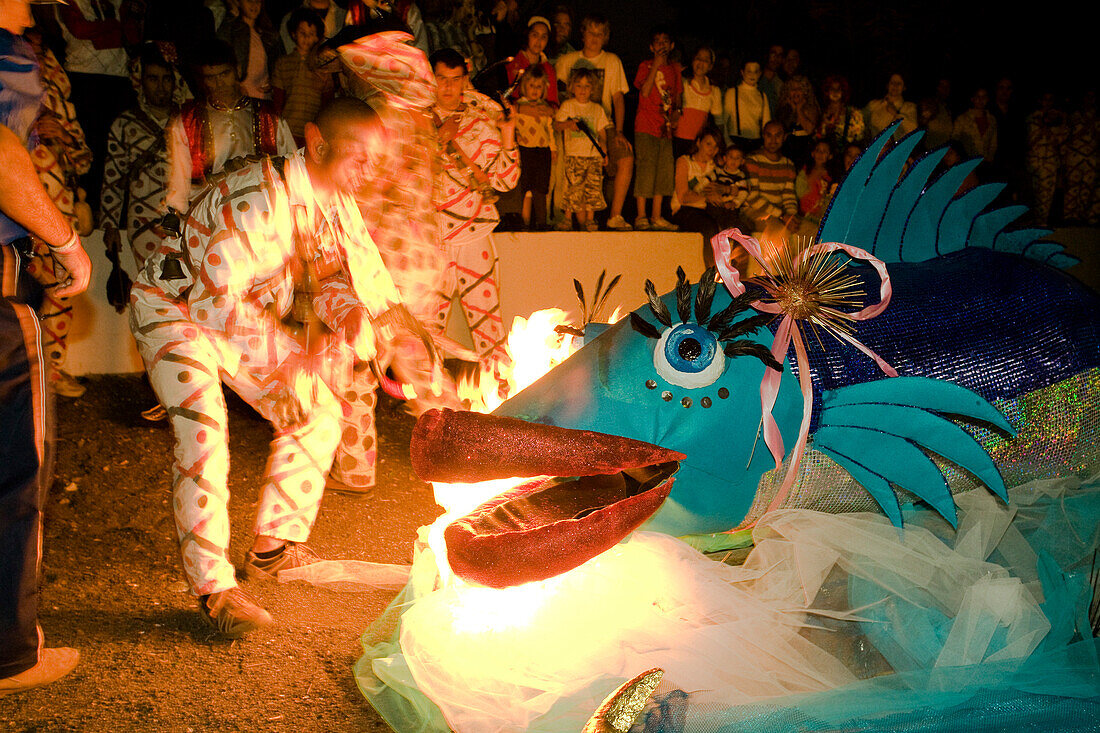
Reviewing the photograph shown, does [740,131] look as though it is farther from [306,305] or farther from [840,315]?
[840,315]

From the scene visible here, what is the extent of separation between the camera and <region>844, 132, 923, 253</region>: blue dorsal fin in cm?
230

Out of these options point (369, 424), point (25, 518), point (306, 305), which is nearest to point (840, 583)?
point (25, 518)

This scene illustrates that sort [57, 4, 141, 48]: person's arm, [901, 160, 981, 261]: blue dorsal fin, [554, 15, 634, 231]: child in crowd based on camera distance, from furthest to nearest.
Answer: [554, 15, 634, 231]: child in crowd < [57, 4, 141, 48]: person's arm < [901, 160, 981, 261]: blue dorsal fin

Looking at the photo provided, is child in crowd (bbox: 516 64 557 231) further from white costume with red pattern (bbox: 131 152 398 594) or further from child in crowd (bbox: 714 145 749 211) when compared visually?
white costume with red pattern (bbox: 131 152 398 594)

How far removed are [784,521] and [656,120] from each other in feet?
18.3

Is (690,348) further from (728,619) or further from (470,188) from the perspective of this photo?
(470,188)

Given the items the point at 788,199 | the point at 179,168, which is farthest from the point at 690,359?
the point at 788,199

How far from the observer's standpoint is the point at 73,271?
7.68 ft

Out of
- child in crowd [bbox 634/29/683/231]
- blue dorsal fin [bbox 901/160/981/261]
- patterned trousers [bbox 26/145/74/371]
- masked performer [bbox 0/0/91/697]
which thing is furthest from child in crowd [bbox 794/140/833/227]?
masked performer [bbox 0/0/91/697]

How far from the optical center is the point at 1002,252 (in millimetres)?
2434

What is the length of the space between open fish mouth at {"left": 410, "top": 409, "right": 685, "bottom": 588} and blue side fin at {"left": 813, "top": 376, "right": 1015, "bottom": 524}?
41 centimetres

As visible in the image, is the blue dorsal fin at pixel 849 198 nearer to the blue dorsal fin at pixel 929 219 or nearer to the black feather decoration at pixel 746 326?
the blue dorsal fin at pixel 929 219

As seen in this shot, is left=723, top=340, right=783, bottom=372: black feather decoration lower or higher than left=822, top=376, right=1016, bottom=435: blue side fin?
higher

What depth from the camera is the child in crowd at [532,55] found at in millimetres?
6375
